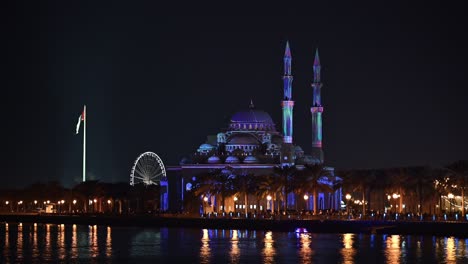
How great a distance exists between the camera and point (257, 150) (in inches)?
6865

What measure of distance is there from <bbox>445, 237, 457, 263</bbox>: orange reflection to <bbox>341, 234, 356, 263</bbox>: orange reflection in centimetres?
733

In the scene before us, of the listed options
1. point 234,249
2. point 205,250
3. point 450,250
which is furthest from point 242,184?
point 450,250

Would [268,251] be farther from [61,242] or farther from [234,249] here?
[61,242]

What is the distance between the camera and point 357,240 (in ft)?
Result: 336

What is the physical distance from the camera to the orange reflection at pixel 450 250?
273ft

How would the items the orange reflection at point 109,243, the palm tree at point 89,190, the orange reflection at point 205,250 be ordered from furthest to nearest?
the palm tree at point 89,190
the orange reflection at point 109,243
the orange reflection at point 205,250

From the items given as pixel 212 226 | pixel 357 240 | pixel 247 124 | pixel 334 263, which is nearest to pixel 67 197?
pixel 247 124

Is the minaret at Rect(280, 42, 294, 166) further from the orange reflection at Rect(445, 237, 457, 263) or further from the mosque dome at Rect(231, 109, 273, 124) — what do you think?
the orange reflection at Rect(445, 237, 457, 263)

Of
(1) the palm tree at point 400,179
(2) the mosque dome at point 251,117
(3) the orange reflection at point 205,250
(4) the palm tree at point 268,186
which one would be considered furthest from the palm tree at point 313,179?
(2) the mosque dome at point 251,117

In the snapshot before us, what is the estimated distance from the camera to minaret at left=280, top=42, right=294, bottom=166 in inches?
6575

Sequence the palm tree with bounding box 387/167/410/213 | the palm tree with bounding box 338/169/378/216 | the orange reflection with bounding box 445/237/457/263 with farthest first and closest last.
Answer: the palm tree with bounding box 338/169/378/216 → the palm tree with bounding box 387/167/410/213 → the orange reflection with bounding box 445/237/457/263

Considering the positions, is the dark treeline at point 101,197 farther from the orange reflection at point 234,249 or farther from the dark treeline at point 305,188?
the orange reflection at point 234,249

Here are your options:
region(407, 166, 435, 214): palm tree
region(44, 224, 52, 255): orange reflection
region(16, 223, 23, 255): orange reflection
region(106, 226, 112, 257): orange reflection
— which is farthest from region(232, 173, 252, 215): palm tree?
region(44, 224, 52, 255): orange reflection

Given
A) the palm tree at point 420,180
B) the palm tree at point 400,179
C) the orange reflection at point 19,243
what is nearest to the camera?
the orange reflection at point 19,243
